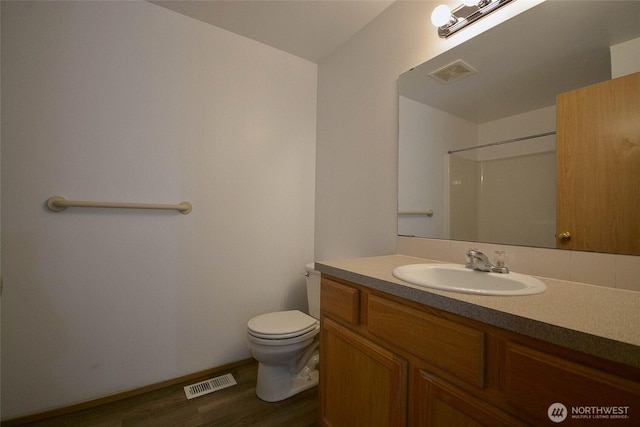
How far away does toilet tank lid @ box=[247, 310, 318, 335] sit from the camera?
139 cm

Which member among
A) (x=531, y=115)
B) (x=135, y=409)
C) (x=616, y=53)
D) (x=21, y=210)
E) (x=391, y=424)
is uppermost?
(x=616, y=53)

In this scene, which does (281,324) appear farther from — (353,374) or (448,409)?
(448,409)

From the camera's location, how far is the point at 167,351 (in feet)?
5.16

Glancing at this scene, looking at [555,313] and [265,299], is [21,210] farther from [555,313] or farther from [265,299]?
[555,313]

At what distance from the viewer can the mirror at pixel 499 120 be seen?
2.88 feet

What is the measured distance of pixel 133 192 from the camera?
148 cm

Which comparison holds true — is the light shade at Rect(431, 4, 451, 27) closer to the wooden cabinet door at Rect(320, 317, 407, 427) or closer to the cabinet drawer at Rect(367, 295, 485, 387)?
the cabinet drawer at Rect(367, 295, 485, 387)

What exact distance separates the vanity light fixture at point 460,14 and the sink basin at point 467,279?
3.61 ft

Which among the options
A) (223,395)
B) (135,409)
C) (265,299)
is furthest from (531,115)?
(135,409)

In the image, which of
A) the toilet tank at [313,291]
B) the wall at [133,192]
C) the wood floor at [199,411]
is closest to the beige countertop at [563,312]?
the toilet tank at [313,291]

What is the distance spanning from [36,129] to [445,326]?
2.02 m

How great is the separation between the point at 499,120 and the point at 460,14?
21.1 inches

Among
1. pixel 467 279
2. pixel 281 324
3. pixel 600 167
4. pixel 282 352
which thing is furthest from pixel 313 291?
pixel 600 167

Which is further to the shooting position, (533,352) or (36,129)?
(36,129)
